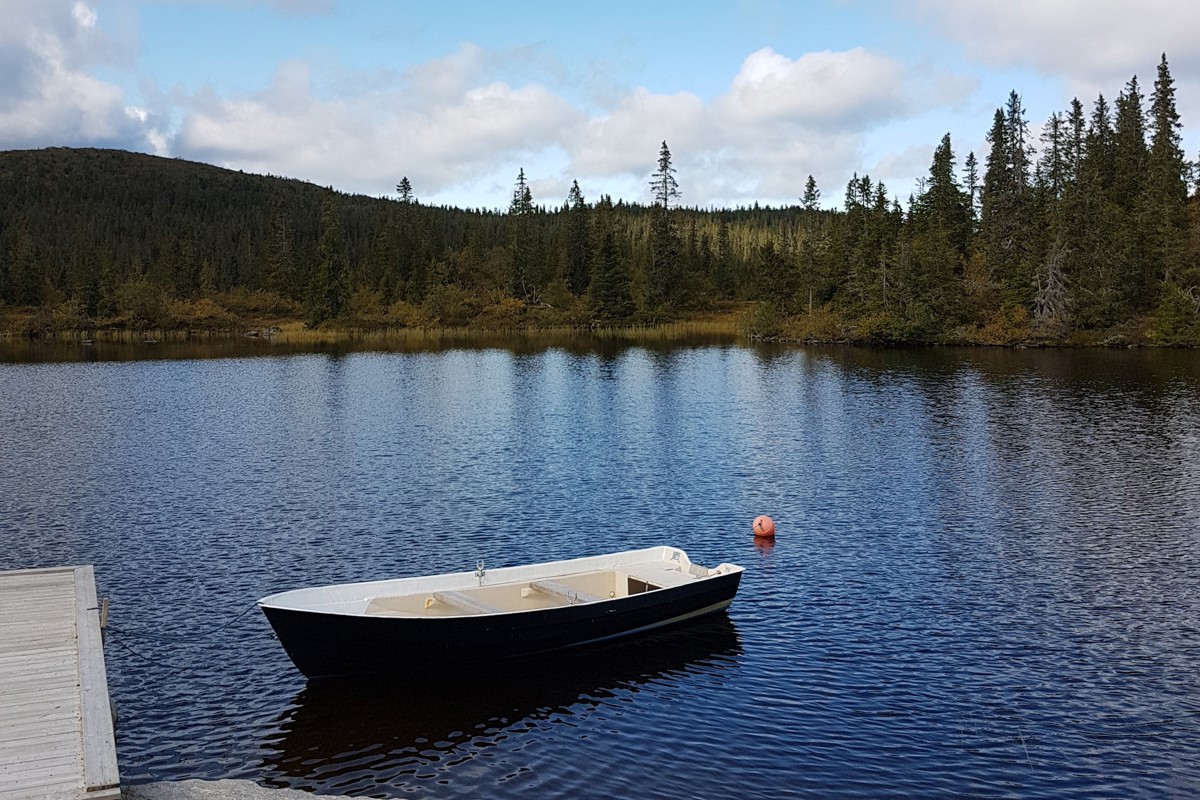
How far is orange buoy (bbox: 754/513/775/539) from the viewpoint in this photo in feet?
109

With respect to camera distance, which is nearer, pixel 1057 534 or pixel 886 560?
pixel 886 560

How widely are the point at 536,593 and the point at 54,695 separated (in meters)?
11.2

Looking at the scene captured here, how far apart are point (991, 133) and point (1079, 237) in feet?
95.2

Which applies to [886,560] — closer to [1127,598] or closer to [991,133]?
[1127,598]

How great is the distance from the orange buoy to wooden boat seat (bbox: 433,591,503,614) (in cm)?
1256

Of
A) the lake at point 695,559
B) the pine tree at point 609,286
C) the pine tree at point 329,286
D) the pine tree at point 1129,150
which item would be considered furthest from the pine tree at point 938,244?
the pine tree at point 329,286

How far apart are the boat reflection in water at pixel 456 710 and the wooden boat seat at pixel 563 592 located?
124 cm

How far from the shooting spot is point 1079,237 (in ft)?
391

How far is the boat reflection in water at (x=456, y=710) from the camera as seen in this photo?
1773 cm

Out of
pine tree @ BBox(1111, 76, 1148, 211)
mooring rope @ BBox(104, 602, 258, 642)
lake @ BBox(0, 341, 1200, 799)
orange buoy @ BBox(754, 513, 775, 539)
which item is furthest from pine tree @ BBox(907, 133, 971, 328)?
mooring rope @ BBox(104, 602, 258, 642)

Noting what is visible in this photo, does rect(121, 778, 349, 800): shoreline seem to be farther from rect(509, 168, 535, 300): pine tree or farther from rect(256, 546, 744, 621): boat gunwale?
rect(509, 168, 535, 300): pine tree

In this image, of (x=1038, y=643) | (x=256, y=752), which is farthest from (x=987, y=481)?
(x=256, y=752)

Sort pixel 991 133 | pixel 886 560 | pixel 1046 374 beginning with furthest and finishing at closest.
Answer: pixel 991 133 → pixel 1046 374 → pixel 886 560

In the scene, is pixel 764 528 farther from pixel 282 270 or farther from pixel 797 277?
pixel 282 270
